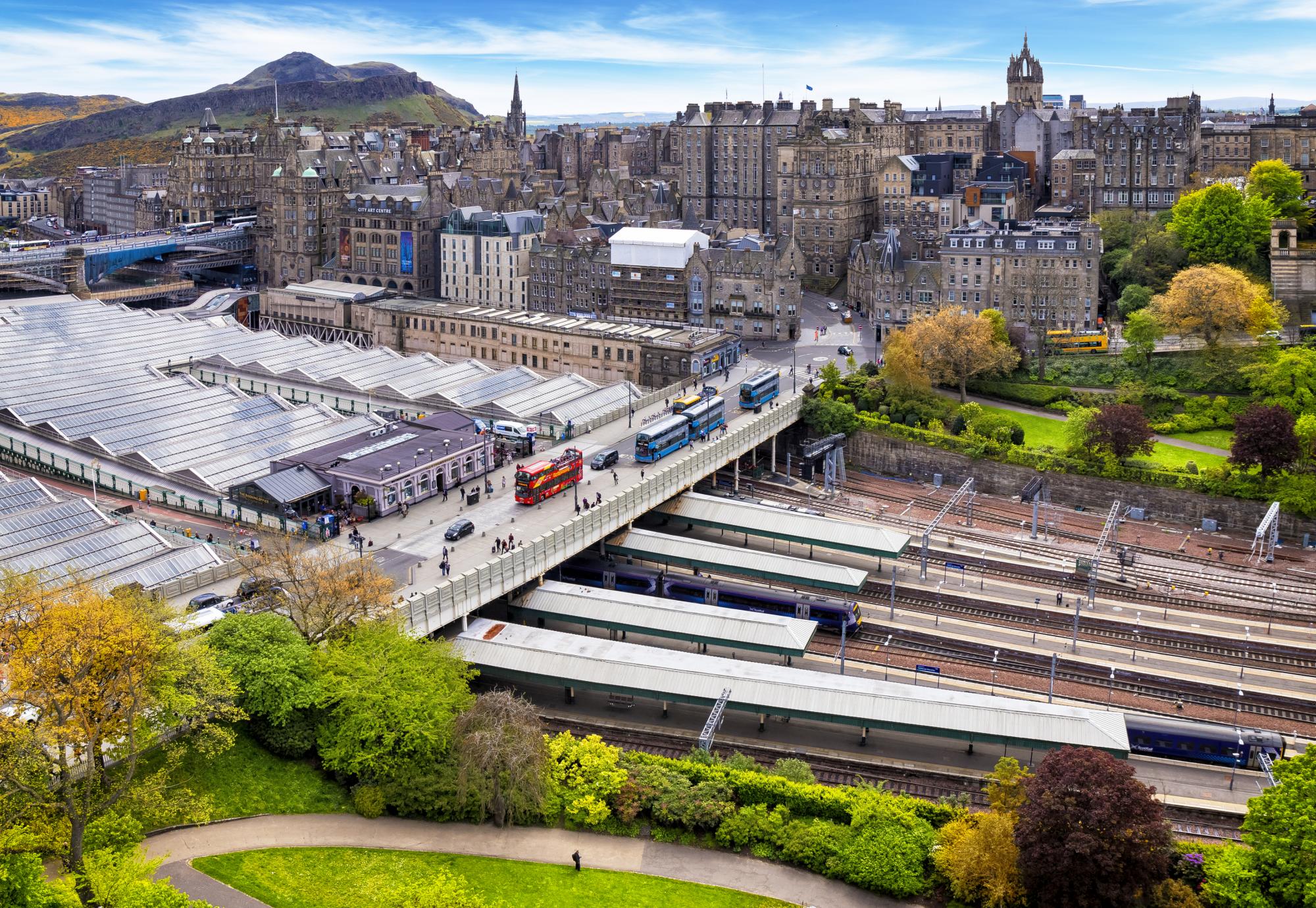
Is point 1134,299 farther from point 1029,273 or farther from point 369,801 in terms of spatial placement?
point 369,801

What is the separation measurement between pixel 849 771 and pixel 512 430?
45.6m

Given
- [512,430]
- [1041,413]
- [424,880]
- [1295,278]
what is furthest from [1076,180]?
[424,880]

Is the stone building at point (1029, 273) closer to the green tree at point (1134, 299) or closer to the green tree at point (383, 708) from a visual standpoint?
the green tree at point (1134, 299)

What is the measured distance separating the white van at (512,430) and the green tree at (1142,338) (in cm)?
5229

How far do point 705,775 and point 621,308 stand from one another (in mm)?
94857

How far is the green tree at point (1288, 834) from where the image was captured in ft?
155

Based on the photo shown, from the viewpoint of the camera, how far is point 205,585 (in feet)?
226

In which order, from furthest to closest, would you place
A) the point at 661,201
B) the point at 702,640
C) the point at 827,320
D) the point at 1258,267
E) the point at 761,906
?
the point at 661,201 < the point at 827,320 < the point at 1258,267 < the point at 702,640 < the point at 761,906

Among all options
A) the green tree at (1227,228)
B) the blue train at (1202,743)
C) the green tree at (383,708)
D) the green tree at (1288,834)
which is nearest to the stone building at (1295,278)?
the green tree at (1227,228)

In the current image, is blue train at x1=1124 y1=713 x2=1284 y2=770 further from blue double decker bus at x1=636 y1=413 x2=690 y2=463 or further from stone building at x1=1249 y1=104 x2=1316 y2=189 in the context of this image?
stone building at x1=1249 y1=104 x2=1316 y2=189

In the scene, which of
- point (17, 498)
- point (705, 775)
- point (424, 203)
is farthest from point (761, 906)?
point (424, 203)

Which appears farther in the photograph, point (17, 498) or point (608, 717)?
point (17, 498)

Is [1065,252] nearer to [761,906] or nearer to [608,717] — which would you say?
[608,717]

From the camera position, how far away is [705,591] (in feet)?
268
